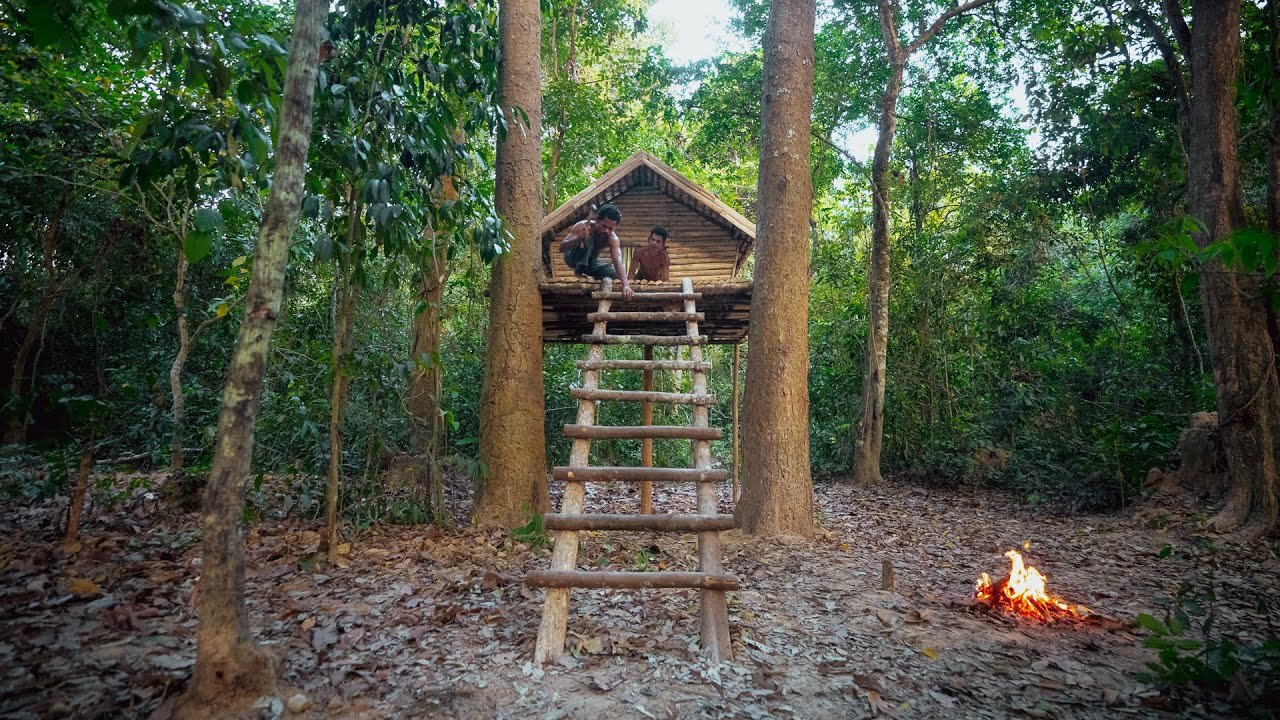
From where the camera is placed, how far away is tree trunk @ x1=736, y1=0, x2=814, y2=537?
614 cm

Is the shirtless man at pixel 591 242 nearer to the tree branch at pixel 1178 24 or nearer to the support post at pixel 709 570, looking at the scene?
the support post at pixel 709 570

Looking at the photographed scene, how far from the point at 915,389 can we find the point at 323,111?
1029cm

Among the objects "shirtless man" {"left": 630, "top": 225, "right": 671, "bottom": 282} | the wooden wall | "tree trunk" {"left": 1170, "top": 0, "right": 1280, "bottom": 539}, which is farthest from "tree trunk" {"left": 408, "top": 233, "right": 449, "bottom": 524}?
"tree trunk" {"left": 1170, "top": 0, "right": 1280, "bottom": 539}

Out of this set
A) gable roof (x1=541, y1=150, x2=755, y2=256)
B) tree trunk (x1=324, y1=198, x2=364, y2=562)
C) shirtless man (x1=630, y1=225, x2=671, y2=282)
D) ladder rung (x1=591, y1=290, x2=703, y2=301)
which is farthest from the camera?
gable roof (x1=541, y1=150, x2=755, y2=256)

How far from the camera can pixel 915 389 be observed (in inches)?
460

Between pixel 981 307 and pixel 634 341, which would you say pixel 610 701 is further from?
pixel 981 307

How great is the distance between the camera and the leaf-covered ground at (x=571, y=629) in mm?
3076

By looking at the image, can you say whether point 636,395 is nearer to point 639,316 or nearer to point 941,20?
point 639,316

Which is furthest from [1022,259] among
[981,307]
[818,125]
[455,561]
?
[455,561]

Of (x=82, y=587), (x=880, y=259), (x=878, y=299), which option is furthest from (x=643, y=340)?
(x=880, y=259)

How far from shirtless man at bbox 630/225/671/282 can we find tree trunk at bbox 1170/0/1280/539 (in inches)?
228

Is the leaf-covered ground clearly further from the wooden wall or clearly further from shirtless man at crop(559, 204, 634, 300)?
the wooden wall

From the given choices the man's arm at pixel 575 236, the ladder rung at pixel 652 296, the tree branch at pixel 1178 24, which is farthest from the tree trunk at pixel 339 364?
the tree branch at pixel 1178 24

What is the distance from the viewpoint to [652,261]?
8.77m
